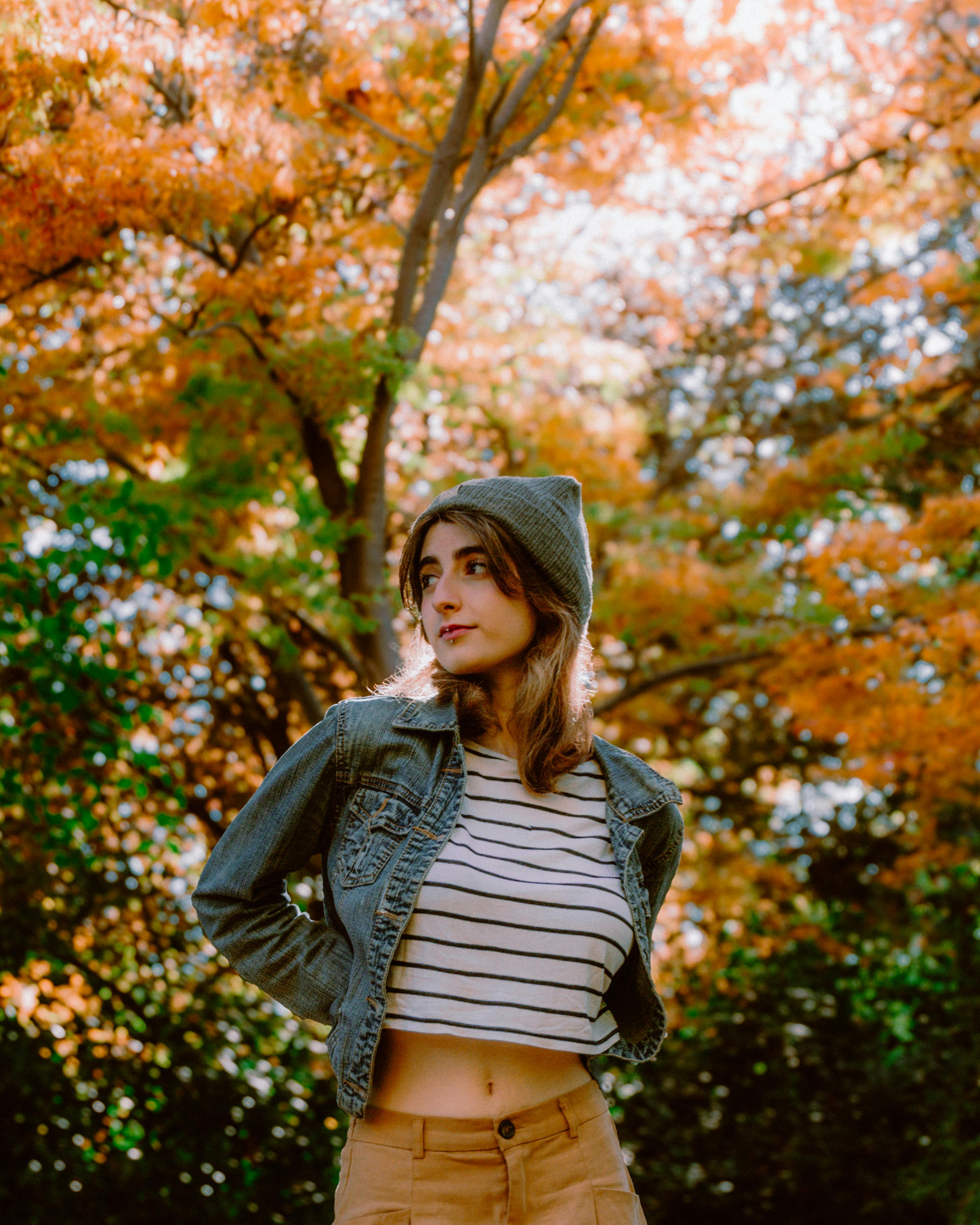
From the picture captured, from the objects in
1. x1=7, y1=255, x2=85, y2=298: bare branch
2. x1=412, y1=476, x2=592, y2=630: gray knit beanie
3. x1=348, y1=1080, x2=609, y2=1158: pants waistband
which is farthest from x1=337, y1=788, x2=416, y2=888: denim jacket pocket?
x1=7, y1=255, x2=85, y2=298: bare branch

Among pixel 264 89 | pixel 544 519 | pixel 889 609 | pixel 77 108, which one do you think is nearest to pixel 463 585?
pixel 544 519

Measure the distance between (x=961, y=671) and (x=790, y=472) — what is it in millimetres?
2126

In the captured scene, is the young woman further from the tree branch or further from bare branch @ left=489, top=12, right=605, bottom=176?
the tree branch

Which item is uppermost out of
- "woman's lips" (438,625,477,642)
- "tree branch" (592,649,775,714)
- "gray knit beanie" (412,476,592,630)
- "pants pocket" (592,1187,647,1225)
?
"tree branch" (592,649,775,714)

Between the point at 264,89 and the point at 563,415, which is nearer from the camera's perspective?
the point at 264,89

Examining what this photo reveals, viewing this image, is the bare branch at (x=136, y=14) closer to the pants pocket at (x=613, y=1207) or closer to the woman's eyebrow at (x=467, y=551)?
the woman's eyebrow at (x=467, y=551)

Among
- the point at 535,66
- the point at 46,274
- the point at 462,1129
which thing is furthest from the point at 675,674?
the point at 462,1129

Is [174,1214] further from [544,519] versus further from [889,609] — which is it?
[889,609]

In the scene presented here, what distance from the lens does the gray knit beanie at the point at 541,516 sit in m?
1.97

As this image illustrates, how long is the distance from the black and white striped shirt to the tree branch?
4.95 metres

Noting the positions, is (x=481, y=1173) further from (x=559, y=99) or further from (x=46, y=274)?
(x=559, y=99)

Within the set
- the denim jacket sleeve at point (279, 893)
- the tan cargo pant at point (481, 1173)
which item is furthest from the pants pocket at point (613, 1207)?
the denim jacket sleeve at point (279, 893)

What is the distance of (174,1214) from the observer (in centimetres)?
452

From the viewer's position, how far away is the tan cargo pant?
1654 millimetres
